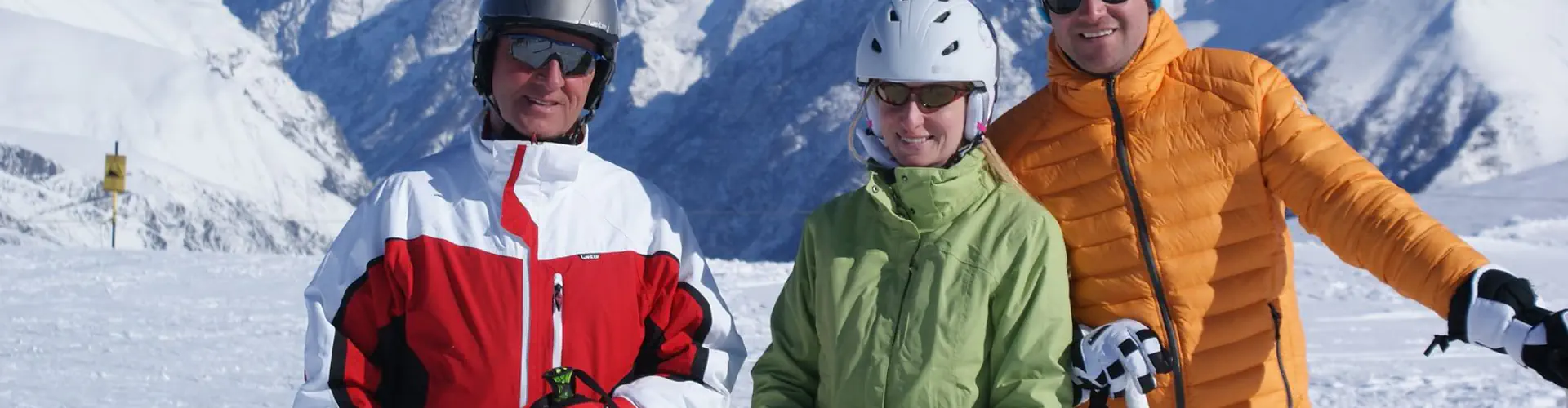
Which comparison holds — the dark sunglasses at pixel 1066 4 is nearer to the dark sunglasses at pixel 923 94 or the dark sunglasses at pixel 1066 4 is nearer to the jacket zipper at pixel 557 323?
the dark sunglasses at pixel 923 94

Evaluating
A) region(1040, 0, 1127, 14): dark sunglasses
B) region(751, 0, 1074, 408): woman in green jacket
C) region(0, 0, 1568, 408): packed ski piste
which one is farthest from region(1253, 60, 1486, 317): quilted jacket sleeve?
region(751, 0, 1074, 408): woman in green jacket

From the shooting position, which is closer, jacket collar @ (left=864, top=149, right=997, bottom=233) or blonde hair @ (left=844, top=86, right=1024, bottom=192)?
jacket collar @ (left=864, top=149, right=997, bottom=233)

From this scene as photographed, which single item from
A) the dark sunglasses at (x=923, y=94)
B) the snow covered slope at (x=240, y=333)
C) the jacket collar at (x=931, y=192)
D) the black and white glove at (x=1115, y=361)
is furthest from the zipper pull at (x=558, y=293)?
the snow covered slope at (x=240, y=333)

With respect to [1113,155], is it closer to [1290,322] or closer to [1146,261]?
[1146,261]

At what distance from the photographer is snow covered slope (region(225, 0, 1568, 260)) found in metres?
90.1

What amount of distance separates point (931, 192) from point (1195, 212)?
2.14ft

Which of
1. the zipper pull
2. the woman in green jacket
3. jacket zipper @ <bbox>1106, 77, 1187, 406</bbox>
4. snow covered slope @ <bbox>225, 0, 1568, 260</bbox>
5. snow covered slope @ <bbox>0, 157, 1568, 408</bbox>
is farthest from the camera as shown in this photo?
snow covered slope @ <bbox>225, 0, 1568, 260</bbox>

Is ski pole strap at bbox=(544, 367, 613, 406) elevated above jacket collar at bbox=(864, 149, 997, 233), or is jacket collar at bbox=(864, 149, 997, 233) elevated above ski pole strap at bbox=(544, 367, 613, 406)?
jacket collar at bbox=(864, 149, 997, 233)

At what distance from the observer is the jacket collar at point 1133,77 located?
9.93ft

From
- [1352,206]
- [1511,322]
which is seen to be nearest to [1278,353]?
[1352,206]

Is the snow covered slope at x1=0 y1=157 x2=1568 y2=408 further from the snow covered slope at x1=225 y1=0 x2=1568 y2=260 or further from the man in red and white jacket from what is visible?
the snow covered slope at x1=225 y1=0 x2=1568 y2=260

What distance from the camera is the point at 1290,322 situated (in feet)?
10.2

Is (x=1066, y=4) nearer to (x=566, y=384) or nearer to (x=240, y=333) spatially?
(x=566, y=384)

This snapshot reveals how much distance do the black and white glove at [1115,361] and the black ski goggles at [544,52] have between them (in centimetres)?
122
